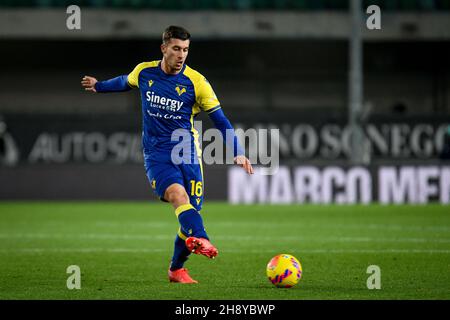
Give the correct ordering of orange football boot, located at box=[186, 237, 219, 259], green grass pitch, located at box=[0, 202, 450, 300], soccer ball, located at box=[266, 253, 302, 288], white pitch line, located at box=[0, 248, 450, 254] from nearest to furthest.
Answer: orange football boot, located at box=[186, 237, 219, 259], green grass pitch, located at box=[0, 202, 450, 300], soccer ball, located at box=[266, 253, 302, 288], white pitch line, located at box=[0, 248, 450, 254]

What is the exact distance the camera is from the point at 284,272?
8.59 m

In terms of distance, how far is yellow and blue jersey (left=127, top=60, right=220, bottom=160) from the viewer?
8883mm

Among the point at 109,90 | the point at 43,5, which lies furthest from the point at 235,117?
the point at 109,90

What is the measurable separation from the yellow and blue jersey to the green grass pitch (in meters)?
1.20

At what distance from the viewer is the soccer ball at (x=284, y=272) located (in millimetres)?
8594

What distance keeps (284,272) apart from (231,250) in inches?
156

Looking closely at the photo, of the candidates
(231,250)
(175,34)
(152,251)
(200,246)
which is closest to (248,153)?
(231,250)

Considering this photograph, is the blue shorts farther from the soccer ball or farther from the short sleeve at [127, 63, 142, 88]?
the soccer ball

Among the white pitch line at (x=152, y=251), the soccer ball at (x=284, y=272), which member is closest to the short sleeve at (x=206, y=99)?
the soccer ball at (x=284, y=272)

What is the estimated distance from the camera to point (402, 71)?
29.5m

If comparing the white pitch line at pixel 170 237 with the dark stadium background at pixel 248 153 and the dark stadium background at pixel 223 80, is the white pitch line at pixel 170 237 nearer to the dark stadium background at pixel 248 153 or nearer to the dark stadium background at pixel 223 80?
the dark stadium background at pixel 248 153

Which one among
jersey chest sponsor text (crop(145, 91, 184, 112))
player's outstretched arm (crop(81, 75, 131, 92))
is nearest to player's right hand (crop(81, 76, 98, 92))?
player's outstretched arm (crop(81, 75, 131, 92))

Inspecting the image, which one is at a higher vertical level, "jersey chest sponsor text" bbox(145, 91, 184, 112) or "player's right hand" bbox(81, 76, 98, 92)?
"player's right hand" bbox(81, 76, 98, 92)
